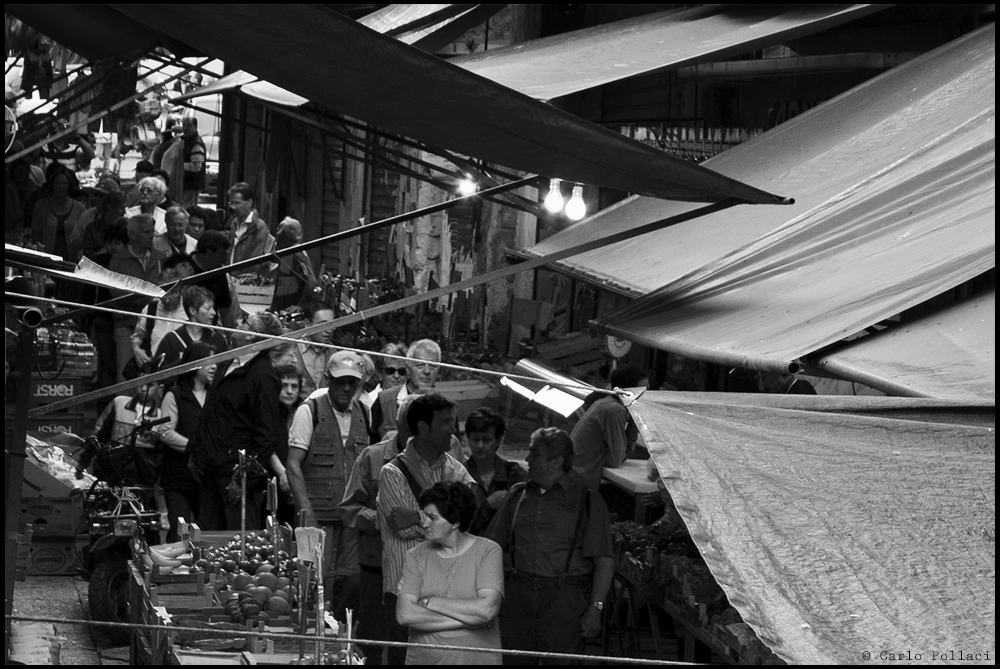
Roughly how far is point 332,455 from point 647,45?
131 inches

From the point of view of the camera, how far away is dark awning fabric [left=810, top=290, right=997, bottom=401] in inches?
175

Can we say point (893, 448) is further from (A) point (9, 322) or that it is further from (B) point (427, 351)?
(B) point (427, 351)

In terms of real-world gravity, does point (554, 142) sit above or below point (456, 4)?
below

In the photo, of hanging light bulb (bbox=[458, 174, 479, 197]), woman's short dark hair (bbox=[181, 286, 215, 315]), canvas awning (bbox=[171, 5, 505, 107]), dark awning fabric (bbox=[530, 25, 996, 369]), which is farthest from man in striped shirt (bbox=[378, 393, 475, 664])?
hanging light bulb (bbox=[458, 174, 479, 197])

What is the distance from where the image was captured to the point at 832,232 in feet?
21.2

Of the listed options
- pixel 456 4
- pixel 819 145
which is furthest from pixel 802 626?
pixel 456 4

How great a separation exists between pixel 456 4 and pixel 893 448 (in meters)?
7.70

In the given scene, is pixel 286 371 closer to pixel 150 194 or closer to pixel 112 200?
pixel 112 200

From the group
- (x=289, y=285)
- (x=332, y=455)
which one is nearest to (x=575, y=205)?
(x=332, y=455)

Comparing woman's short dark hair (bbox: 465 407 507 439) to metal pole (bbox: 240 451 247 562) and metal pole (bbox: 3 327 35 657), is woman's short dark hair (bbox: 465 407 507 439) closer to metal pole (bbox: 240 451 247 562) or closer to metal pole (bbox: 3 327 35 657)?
metal pole (bbox: 240 451 247 562)

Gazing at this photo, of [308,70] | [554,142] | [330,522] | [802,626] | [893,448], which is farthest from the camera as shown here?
[330,522]

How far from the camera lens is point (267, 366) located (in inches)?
342

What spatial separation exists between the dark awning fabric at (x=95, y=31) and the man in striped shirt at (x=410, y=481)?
223 cm

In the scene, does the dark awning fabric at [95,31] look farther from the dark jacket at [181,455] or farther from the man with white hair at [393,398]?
the man with white hair at [393,398]
